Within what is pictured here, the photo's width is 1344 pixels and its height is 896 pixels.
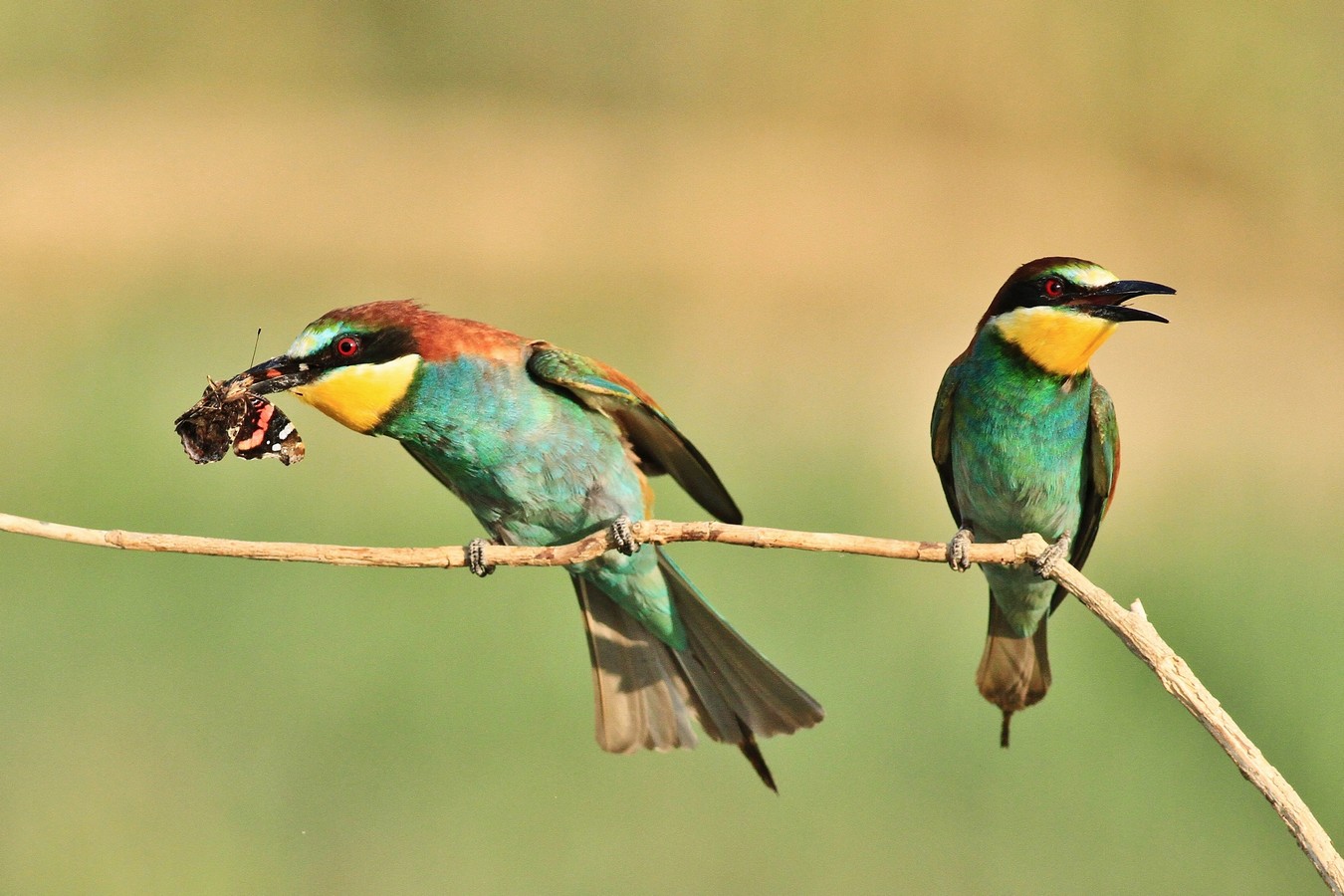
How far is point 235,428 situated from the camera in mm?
2279

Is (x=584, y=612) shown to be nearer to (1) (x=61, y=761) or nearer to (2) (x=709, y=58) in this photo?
(1) (x=61, y=761)

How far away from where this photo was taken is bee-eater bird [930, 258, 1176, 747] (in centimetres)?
239

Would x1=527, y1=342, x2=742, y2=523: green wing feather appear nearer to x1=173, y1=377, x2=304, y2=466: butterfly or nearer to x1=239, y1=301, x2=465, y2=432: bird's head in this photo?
x1=239, y1=301, x2=465, y2=432: bird's head

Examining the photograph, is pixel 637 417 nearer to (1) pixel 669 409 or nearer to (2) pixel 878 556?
(2) pixel 878 556

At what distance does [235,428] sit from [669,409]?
2912 millimetres

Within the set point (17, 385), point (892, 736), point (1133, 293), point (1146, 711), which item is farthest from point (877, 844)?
point (17, 385)

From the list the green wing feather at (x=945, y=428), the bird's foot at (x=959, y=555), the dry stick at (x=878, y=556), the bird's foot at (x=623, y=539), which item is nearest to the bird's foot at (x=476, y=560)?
the bird's foot at (x=623, y=539)

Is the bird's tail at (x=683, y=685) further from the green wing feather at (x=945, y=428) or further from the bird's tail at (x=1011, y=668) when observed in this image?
the green wing feather at (x=945, y=428)

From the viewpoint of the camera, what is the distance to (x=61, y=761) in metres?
3.59

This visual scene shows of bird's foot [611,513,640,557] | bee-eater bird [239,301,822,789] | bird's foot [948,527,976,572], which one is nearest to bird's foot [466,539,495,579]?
bee-eater bird [239,301,822,789]

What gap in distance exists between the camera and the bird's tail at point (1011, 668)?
2795 mm

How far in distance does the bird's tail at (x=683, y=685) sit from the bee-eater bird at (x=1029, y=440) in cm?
41

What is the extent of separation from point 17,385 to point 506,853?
2889 mm

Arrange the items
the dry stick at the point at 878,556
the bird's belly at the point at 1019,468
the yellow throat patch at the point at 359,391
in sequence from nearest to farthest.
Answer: the dry stick at the point at 878,556 → the yellow throat patch at the point at 359,391 → the bird's belly at the point at 1019,468
